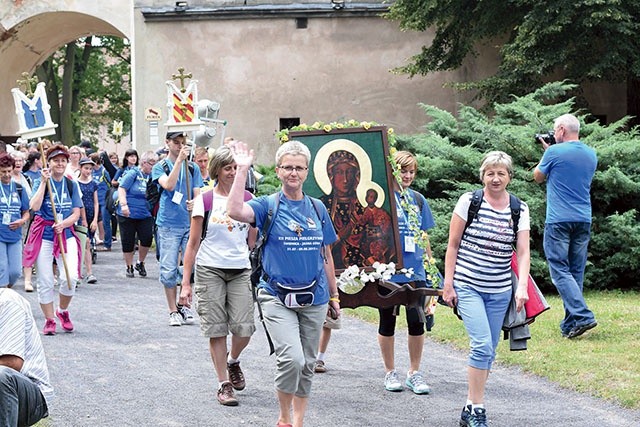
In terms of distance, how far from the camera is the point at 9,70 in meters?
31.6

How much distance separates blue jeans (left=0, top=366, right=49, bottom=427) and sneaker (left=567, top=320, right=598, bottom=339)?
6296 mm

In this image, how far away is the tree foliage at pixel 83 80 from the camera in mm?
42312

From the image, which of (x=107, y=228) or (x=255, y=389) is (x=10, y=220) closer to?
(x=255, y=389)

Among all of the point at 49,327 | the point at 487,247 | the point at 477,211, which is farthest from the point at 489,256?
the point at 49,327

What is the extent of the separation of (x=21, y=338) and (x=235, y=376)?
10.8 feet

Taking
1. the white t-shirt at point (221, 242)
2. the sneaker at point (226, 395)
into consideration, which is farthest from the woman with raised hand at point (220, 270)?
the sneaker at point (226, 395)

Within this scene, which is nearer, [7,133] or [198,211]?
[198,211]

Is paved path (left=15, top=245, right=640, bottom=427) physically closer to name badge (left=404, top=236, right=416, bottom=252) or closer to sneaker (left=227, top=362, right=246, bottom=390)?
sneaker (left=227, top=362, right=246, bottom=390)

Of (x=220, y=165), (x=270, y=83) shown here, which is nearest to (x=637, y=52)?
(x=270, y=83)

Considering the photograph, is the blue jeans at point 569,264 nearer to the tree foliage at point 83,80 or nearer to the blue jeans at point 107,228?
the blue jeans at point 107,228

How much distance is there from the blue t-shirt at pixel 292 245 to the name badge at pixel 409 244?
181 cm

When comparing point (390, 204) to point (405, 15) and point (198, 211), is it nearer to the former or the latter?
point (198, 211)

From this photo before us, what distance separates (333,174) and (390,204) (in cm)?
51

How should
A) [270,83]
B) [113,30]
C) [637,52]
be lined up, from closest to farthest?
1. [637,52]
2. [270,83]
3. [113,30]
